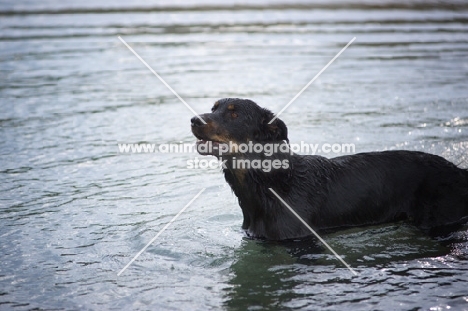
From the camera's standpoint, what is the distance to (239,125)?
295 inches

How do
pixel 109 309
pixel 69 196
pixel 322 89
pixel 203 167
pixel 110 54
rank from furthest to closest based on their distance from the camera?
pixel 110 54 → pixel 322 89 → pixel 203 167 → pixel 69 196 → pixel 109 309

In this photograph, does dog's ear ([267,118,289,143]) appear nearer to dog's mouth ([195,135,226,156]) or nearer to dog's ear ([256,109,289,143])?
dog's ear ([256,109,289,143])

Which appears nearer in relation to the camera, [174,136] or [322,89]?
[174,136]

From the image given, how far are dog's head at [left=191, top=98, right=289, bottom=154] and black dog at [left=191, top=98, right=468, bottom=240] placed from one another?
11 millimetres

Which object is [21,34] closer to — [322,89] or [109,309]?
[322,89]

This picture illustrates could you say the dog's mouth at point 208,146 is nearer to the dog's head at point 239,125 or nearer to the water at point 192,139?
the dog's head at point 239,125

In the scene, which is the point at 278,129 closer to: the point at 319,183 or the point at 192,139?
the point at 319,183

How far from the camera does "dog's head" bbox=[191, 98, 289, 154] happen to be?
734 centimetres

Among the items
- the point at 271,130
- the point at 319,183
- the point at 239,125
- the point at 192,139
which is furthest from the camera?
the point at 192,139

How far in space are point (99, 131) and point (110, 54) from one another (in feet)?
26.5

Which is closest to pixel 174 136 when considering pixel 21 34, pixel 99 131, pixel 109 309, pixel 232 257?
pixel 99 131

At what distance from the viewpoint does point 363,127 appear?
496 inches

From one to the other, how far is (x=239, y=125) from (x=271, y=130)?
39 cm

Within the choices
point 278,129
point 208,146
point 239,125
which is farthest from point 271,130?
point 208,146
